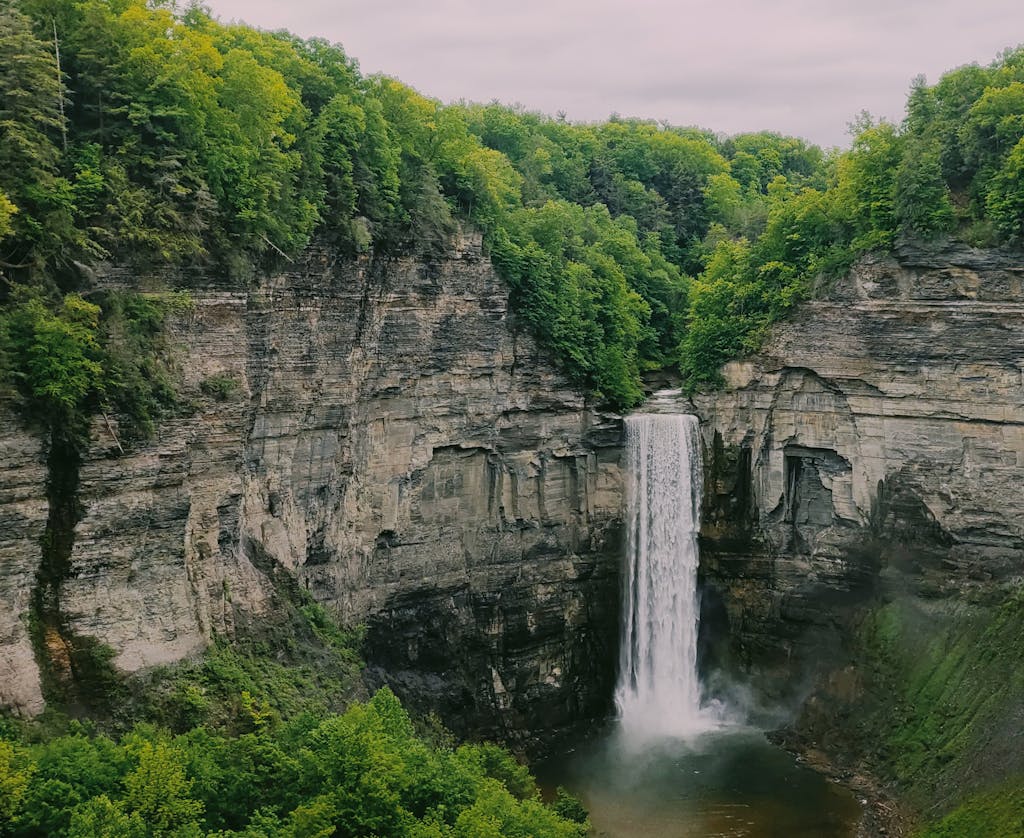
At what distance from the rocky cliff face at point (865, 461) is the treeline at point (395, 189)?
176cm

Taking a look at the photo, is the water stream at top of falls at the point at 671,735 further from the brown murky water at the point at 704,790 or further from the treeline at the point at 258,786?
the treeline at the point at 258,786

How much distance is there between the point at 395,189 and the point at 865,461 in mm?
19948

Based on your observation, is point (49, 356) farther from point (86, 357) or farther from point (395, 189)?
point (395, 189)

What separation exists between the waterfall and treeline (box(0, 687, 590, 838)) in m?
17.2

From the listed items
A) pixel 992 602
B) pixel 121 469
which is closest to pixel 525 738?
pixel 992 602

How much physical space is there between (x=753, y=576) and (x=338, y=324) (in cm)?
2037

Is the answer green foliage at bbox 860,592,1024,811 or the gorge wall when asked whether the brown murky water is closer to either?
the gorge wall

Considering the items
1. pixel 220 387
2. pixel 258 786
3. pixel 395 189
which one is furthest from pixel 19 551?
pixel 395 189

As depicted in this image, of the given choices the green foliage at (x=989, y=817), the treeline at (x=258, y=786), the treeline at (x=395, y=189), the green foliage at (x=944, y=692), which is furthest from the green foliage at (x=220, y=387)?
the green foliage at (x=944, y=692)

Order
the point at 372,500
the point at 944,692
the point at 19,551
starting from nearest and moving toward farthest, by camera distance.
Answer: the point at 19,551 → the point at 944,692 → the point at 372,500

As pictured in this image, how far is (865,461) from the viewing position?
42.3 m

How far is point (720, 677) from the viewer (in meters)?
46.4

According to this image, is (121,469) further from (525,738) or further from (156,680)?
(525,738)

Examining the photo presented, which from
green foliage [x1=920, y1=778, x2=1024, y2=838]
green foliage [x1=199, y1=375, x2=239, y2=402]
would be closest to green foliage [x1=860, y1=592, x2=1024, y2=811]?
green foliage [x1=920, y1=778, x2=1024, y2=838]
